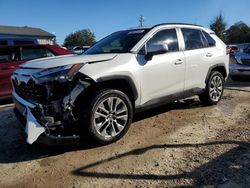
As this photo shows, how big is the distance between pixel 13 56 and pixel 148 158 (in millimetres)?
5536

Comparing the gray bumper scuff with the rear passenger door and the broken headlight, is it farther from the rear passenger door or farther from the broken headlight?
the rear passenger door

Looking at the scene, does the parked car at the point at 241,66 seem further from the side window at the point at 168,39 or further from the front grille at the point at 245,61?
the side window at the point at 168,39

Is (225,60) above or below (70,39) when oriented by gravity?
below

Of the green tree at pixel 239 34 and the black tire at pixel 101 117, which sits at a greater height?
the green tree at pixel 239 34

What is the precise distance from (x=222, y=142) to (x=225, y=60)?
2910 mm

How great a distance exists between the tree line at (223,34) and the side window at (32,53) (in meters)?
48.6

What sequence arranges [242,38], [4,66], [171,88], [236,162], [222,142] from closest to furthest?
[236,162] → [222,142] → [171,88] → [4,66] → [242,38]

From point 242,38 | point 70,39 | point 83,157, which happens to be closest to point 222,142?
point 83,157

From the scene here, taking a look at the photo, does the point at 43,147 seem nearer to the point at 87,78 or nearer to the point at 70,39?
the point at 87,78

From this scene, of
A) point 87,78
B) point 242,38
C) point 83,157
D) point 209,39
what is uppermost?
point 242,38

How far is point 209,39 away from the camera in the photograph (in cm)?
664

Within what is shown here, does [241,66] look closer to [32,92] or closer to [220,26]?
[32,92]

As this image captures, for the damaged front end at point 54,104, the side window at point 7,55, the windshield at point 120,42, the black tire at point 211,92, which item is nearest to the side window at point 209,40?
the black tire at point 211,92

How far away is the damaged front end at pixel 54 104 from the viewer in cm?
399
